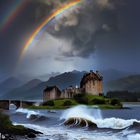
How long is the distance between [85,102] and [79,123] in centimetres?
25

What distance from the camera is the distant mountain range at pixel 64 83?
15.5 feet

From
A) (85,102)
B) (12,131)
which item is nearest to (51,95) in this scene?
(85,102)

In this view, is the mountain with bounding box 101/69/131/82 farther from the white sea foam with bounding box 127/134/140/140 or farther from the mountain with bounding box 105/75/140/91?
the white sea foam with bounding box 127/134/140/140

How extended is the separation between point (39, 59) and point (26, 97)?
0.50 meters

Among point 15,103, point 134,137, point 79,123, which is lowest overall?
point 134,137

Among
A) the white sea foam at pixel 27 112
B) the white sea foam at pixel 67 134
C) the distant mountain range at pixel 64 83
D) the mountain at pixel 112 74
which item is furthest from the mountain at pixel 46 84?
the white sea foam at pixel 67 134

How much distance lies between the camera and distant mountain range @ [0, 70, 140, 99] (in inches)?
187

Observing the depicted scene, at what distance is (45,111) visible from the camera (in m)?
4.98

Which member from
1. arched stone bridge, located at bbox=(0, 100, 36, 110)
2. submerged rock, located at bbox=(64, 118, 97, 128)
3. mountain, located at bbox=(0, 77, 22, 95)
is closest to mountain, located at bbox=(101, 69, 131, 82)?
submerged rock, located at bbox=(64, 118, 97, 128)

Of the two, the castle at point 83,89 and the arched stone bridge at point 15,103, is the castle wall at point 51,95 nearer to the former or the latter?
the castle at point 83,89

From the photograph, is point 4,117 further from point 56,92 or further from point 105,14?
point 105,14

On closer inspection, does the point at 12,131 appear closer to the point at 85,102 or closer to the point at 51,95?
the point at 51,95

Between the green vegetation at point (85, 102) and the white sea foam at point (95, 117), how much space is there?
62mm

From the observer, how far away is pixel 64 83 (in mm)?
5008
